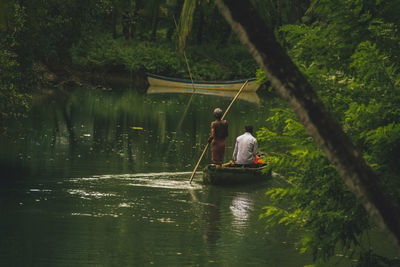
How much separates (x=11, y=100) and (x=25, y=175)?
1820mm

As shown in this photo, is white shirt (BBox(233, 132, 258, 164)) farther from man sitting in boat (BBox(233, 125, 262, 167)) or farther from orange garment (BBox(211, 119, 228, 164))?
orange garment (BBox(211, 119, 228, 164))

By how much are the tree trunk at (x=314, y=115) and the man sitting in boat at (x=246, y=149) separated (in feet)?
37.7

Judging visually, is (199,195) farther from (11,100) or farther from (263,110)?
(263,110)

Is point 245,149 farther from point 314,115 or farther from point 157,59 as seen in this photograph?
point 157,59

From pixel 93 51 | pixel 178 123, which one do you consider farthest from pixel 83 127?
pixel 93 51

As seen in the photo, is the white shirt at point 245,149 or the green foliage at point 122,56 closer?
the white shirt at point 245,149

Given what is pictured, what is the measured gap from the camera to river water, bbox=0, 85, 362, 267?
11273 mm

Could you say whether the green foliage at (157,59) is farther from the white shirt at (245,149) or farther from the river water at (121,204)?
the white shirt at (245,149)

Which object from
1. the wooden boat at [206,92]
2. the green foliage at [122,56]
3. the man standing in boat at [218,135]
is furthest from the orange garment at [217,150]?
the green foliage at [122,56]

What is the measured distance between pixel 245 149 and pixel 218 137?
2.38ft

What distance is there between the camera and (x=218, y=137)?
17.3 m

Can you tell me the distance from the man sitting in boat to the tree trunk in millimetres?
11485

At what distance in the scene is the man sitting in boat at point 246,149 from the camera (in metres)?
17.0

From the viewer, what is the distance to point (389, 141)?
7996 millimetres
